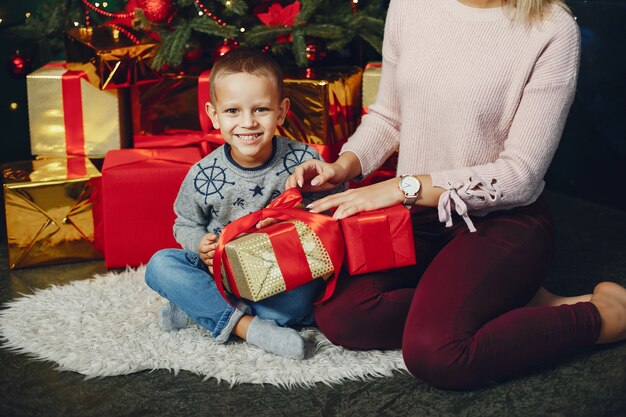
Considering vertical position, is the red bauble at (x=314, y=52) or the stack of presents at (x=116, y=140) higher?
the red bauble at (x=314, y=52)

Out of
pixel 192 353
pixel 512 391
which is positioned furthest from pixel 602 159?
pixel 192 353

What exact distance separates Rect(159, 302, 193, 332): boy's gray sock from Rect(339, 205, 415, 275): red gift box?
1.48 ft

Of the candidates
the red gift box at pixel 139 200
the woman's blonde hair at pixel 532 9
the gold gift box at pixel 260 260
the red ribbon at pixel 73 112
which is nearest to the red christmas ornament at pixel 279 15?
the red gift box at pixel 139 200

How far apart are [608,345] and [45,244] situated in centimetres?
159

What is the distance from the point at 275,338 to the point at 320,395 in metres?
0.20

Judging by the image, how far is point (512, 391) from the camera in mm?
1700

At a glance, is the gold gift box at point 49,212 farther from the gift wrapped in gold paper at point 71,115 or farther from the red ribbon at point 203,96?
the red ribbon at point 203,96

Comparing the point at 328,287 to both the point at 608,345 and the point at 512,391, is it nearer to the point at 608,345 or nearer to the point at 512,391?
the point at 512,391

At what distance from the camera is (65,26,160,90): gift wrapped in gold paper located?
2386mm

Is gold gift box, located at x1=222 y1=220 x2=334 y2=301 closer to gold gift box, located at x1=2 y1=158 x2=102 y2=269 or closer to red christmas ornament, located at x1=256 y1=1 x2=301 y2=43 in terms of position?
gold gift box, located at x1=2 y1=158 x2=102 y2=269

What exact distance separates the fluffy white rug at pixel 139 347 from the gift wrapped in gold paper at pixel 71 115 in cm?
57

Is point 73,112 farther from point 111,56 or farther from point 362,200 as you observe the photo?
point 362,200

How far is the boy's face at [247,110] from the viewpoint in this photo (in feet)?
6.11

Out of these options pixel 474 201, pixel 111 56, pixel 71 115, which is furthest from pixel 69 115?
pixel 474 201
